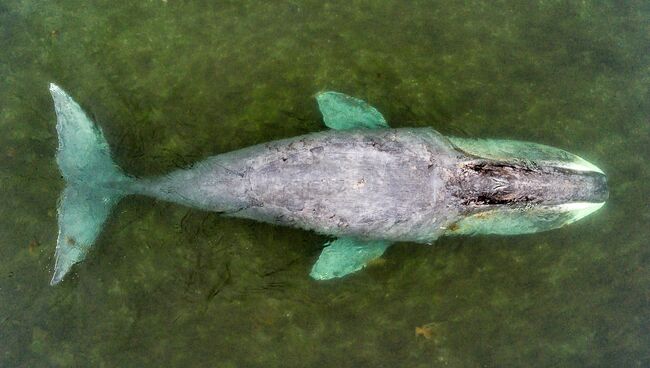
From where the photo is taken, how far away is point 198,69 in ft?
24.0

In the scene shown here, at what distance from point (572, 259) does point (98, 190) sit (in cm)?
567

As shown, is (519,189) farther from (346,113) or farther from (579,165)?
(346,113)

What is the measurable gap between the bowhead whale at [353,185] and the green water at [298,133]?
1.28 ft

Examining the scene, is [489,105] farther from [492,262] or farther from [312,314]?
[312,314]

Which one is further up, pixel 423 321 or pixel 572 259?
pixel 572 259

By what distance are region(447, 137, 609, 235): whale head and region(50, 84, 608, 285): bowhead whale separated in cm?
1

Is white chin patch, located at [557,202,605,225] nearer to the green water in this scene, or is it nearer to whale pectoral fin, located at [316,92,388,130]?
the green water

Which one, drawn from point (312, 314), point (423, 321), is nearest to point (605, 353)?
point (423, 321)

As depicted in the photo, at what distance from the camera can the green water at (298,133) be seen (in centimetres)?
712

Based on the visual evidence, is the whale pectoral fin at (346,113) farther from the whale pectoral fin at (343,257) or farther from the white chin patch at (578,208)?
the white chin patch at (578,208)

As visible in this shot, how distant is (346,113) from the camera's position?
22.6 feet

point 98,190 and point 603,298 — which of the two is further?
point 603,298

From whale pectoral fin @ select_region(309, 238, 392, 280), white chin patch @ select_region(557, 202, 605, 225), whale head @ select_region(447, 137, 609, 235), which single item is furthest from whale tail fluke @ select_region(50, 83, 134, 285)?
white chin patch @ select_region(557, 202, 605, 225)

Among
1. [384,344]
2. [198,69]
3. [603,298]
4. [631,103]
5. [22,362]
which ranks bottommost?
[22,362]
